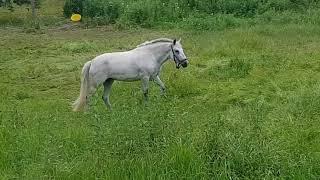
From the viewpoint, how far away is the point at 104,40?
17641mm

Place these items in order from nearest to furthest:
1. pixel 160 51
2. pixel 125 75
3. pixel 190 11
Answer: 1. pixel 125 75
2. pixel 160 51
3. pixel 190 11

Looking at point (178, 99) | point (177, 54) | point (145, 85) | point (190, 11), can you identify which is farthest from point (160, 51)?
point (190, 11)

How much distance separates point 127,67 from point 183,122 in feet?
10.3

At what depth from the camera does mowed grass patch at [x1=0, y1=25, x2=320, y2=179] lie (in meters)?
5.51

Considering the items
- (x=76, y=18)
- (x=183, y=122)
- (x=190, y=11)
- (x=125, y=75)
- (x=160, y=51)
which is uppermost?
(x=183, y=122)

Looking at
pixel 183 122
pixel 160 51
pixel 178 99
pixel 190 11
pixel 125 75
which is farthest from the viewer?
pixel 190 11

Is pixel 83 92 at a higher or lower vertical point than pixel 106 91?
higher

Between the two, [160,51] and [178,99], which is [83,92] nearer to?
[160,51]

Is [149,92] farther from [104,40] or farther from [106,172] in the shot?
[104,40]

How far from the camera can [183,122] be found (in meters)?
6.27

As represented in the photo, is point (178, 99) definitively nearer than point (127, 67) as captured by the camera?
No

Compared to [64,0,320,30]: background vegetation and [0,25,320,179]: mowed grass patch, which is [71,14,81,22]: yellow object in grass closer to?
[64,0,320,30]: background vegetation

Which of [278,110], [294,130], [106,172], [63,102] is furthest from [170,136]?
[63,102]

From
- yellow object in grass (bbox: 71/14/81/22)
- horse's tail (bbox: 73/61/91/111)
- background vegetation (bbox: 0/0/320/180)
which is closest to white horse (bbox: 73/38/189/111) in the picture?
horse's tail (bbox: 73/61/91/111)
